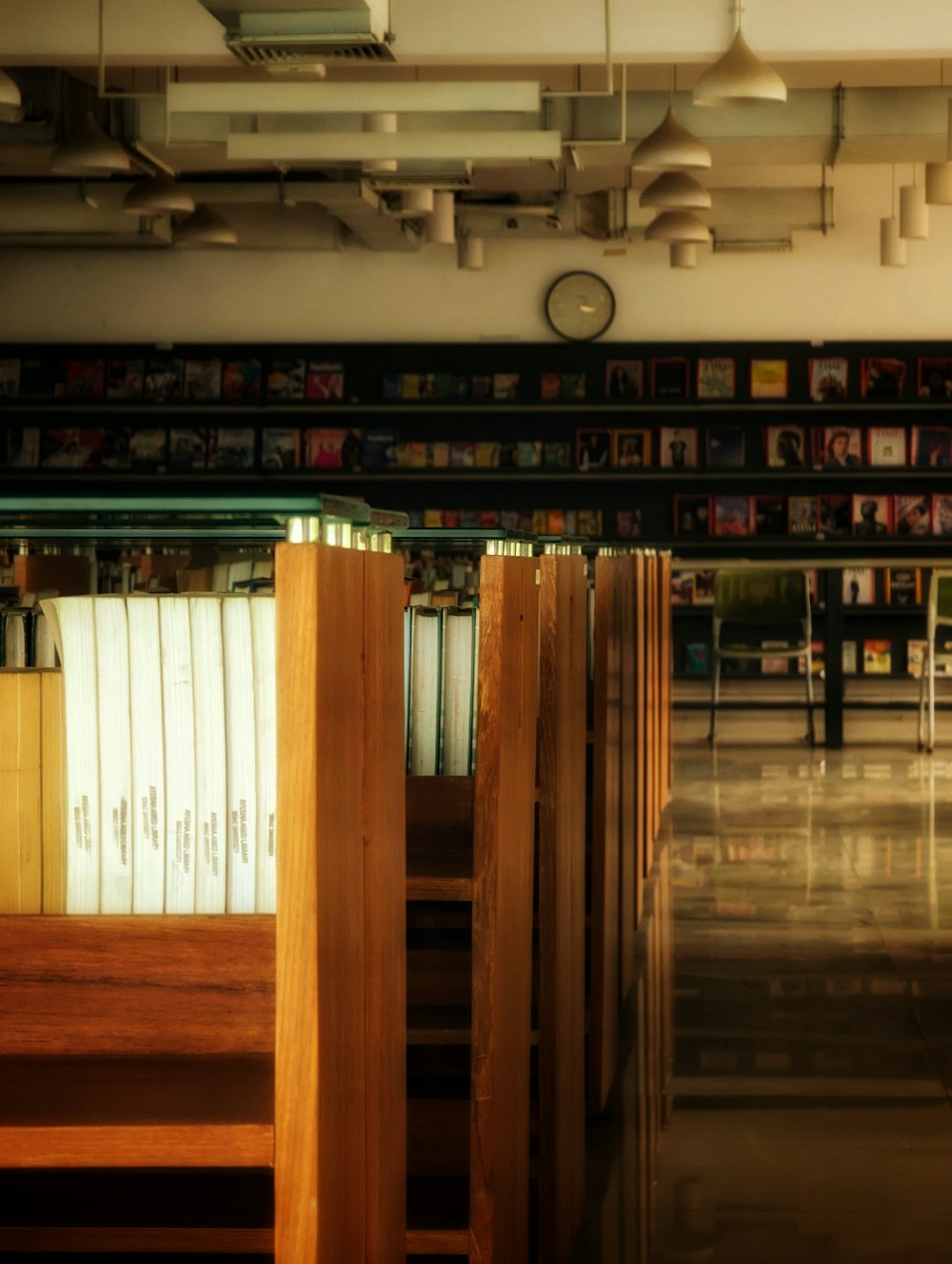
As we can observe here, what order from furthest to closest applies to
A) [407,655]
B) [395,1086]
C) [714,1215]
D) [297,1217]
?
1. [714,1215]
2. [407,655]
3. [395,1086]
4. [297,1217]

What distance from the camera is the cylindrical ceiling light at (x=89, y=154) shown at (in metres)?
5.45

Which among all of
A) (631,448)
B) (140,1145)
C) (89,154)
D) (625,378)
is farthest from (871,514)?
(140,1145)

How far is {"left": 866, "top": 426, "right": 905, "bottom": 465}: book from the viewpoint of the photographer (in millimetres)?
9695

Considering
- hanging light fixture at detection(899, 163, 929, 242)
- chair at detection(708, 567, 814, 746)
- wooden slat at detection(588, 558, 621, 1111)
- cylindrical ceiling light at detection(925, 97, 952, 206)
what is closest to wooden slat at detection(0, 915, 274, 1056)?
wooden slat at detection(588, 558, 621, 1111)

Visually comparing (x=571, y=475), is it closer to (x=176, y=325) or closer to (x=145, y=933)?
(x=176, y=325)

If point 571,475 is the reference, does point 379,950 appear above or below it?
below

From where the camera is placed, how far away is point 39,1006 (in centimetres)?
110

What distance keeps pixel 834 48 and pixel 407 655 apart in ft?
17.3

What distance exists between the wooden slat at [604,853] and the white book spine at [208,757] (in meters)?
1.52

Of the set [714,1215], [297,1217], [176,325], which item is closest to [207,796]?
[297,1217]

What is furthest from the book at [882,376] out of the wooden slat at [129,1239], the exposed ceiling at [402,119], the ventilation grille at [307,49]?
the wooden slat at [129,1239]

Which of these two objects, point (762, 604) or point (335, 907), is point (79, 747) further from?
point (762, 604)

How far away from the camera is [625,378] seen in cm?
979

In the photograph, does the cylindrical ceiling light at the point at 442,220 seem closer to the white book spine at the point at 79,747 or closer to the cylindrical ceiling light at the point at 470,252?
the cylindrical ceiling light at the point at 470,252
